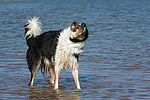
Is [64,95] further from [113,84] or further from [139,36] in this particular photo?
[139,36]

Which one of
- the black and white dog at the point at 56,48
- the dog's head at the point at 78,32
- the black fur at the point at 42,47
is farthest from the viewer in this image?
the black fur at the point at 42,47

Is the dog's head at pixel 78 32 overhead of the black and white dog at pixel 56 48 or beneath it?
overhead

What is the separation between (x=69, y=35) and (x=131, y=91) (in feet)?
5.49

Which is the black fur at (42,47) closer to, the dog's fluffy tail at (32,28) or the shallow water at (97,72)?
the dog's fluffy tail at (32,28)

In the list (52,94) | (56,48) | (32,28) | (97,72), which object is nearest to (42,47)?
(56,48)

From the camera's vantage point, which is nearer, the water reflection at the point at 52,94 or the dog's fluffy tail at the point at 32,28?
the water reflection at the point at 52,94

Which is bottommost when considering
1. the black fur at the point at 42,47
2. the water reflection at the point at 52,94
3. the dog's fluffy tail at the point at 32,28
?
the water reflection at the point at 52,94

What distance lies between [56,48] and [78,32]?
2.35 ft

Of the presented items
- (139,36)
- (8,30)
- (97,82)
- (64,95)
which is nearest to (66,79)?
(97,82)

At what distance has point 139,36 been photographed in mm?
14039

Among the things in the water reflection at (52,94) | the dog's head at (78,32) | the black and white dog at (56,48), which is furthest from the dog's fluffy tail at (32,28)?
the dog's head at (78,32)

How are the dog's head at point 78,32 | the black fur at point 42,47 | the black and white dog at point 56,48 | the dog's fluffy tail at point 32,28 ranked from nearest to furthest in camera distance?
the dog's head at point 78,32
the black and white dog at point 56,48
the black fur at point 42,47
the dog's fluffy tail at point 32,28

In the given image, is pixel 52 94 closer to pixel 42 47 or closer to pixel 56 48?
pixel 56 48

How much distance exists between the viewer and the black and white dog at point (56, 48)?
7148mm
